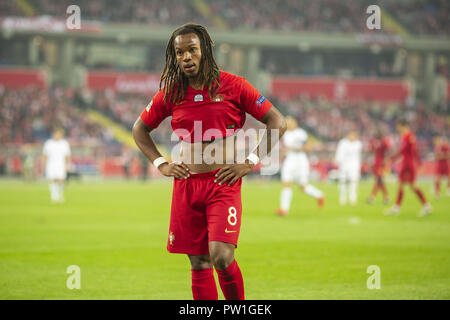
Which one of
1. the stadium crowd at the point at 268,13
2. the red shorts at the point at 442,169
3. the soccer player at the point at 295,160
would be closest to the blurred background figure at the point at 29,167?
the stadium crowd at the point at 268,13

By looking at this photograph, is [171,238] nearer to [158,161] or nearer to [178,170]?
[178,170]

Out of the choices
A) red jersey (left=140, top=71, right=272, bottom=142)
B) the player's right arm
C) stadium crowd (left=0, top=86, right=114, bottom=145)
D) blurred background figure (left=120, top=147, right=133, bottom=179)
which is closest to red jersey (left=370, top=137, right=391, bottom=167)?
the player's right arm

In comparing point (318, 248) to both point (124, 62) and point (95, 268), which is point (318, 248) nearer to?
point (95, 268)

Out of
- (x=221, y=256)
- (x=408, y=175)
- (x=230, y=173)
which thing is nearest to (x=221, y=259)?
(x=221, y=256)

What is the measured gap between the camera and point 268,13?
58875 millimetres

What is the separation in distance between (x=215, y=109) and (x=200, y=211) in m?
0.90

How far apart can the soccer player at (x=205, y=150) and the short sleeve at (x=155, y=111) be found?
2 cm

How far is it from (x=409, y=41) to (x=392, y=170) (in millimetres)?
17169

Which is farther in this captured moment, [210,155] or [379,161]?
[379,161]

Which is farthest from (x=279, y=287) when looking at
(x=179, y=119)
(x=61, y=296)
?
(x=179, y=119)

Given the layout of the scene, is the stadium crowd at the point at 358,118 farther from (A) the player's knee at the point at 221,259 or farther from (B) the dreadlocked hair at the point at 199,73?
(A) the player's knee at the point at 221,259

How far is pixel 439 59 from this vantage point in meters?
62.7

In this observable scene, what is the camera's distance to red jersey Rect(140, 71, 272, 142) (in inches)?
236

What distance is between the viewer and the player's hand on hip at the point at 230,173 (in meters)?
5.95
